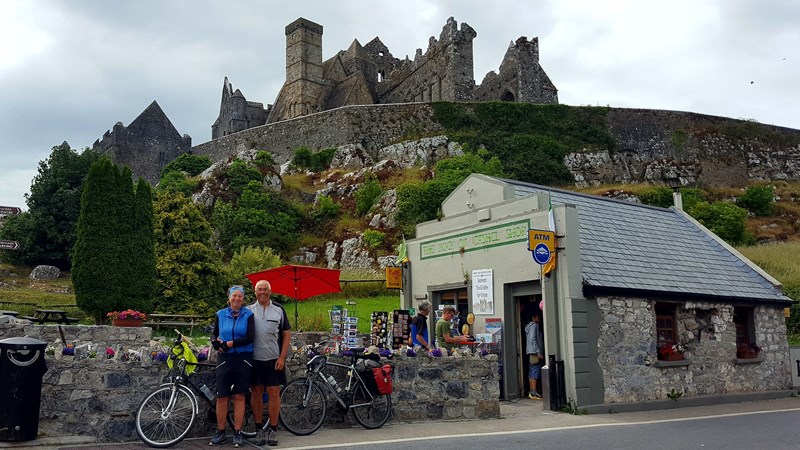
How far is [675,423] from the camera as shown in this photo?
1076 centimetres

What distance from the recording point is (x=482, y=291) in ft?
46.0

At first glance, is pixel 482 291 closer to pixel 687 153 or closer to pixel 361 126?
pixel 361 126

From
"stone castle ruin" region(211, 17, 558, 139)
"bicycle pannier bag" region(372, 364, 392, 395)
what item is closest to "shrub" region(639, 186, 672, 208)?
"stone castle ruin" region(211, 17, 558, 139)

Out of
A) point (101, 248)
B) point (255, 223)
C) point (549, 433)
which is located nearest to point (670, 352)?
point (549, 433)

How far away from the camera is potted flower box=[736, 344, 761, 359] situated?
601 inches

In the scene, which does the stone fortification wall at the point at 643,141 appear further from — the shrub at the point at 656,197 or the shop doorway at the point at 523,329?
the shop doorway at the point at 523,329

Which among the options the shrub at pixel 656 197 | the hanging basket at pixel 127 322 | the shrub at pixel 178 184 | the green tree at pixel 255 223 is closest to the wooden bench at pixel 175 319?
the hanging basket at pixel 127 322

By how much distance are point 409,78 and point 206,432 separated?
54086mm

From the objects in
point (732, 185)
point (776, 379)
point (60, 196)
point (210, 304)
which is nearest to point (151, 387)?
point (776, 379)

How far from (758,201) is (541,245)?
35.2m

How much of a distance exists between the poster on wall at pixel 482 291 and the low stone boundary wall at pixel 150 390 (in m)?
3.18

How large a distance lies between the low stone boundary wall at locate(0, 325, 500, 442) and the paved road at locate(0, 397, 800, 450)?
23 cm

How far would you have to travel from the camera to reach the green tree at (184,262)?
2445cm

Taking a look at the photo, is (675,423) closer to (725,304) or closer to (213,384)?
(725,304)
